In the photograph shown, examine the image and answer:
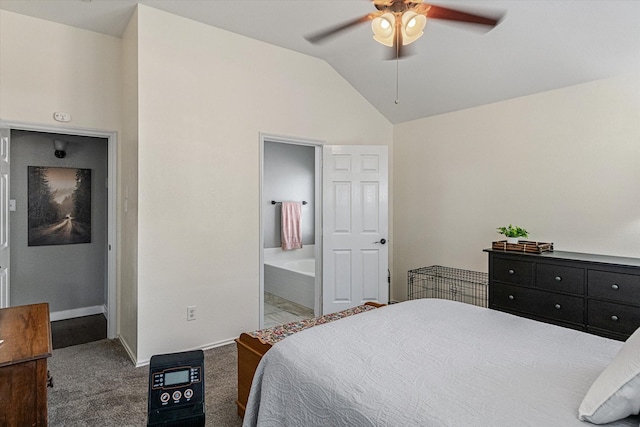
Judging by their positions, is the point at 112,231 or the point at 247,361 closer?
the point at 247,361

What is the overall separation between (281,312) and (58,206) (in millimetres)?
2746

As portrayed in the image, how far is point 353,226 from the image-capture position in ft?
13.5

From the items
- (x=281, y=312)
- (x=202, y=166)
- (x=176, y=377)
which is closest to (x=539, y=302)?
(x=281, y=312)

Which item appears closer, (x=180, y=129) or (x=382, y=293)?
(x=180, y=129)

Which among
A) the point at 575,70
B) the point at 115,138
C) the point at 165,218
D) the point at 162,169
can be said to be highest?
the point at 575,70

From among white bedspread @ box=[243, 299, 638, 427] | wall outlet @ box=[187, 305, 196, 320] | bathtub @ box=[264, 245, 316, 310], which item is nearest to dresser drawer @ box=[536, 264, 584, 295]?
white bedspread @ box=[243, 299, 638, 427]

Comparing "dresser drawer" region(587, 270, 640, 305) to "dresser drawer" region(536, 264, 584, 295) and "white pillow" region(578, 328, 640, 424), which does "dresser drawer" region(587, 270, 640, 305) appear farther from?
"white pillow" region(578, 328, 640, 424)

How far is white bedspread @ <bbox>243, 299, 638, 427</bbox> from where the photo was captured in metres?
Answer: 1.05

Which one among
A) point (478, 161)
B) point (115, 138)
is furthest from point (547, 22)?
point (115, 138)

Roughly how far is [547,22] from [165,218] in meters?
3.30

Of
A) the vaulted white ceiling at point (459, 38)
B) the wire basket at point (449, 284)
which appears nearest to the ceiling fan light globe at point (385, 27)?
the vaulted white ceiling at point (459, 38)

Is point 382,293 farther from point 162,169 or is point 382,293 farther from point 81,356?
point 81,356

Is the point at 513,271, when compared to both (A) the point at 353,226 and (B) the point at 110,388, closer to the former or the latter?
(A) the point at 353,226

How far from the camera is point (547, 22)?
2648 mm
